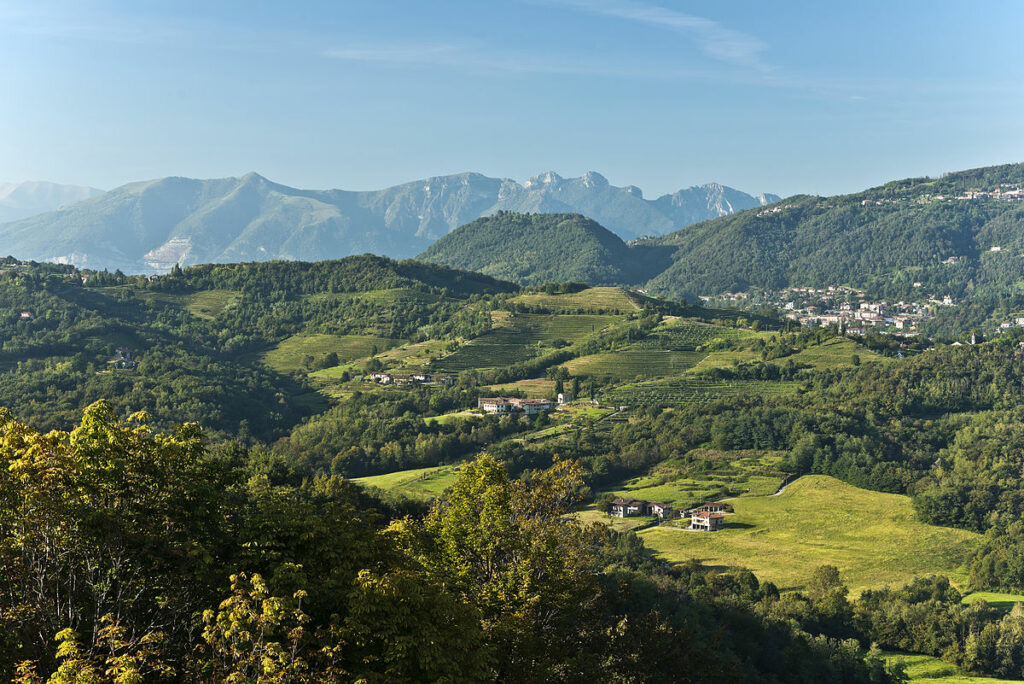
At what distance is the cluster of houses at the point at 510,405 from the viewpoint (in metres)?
105

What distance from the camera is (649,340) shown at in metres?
144

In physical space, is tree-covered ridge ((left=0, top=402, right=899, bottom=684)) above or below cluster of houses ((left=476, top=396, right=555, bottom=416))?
above

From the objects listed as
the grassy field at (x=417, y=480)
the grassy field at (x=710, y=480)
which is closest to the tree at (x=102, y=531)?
the grassy field at (x=417, y=480)

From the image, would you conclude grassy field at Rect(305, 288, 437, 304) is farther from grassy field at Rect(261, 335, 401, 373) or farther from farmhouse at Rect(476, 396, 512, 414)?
farmhouse at Rect(476, 396, 512, 414)

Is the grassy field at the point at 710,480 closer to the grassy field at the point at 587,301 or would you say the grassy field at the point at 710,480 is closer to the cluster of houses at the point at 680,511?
the cluster of houses at the point at 680,511

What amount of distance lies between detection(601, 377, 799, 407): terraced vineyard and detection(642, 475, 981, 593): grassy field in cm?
3156

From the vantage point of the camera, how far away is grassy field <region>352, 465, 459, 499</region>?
236 ft

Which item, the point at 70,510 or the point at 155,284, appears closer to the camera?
the point at 70,510

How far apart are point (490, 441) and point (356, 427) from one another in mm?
16127

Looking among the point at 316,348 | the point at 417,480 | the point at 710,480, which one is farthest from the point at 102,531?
the point at 316,348

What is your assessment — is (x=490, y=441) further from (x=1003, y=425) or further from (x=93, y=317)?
(x=93, y=317)

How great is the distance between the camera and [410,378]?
12062cm

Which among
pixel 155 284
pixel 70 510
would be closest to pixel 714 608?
pixel 70 510

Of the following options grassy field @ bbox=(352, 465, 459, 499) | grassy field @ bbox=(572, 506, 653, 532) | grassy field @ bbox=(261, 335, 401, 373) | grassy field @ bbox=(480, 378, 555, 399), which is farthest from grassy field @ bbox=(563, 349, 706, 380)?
grassy field @ bbox=(572, 506, 653, 532)
